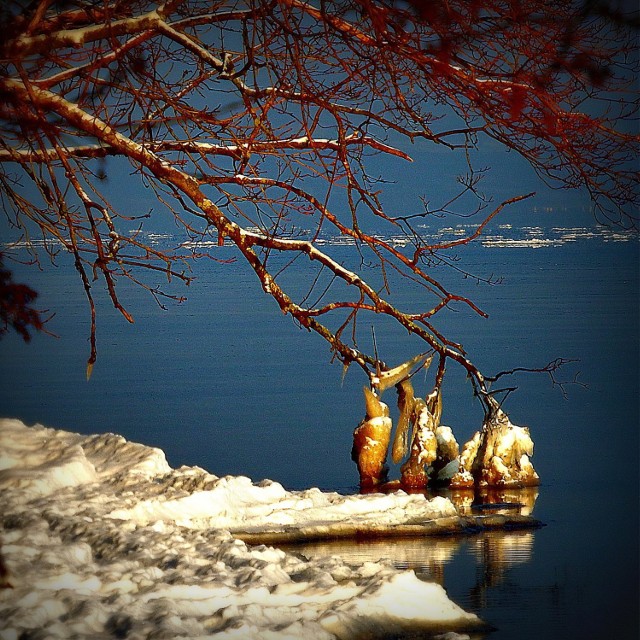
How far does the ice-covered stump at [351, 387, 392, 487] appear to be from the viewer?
25.8ft

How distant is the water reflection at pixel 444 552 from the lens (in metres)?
5.71

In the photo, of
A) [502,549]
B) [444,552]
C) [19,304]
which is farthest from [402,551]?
[19,304]

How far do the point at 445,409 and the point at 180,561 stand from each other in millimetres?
6150

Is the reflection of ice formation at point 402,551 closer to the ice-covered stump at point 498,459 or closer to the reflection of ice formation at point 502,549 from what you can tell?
the reflection of ice formation at point 502,549

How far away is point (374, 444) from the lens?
7.89 metres

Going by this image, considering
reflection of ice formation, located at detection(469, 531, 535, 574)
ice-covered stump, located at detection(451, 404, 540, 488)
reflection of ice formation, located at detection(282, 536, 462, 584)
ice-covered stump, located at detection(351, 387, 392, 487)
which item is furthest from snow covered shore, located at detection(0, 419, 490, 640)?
ice-covered stump, located at detection(451, 404, 540, 488)

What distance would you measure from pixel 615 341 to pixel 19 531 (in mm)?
12389

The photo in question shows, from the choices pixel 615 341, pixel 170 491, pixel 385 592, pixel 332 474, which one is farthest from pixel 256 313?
pixel 385 592

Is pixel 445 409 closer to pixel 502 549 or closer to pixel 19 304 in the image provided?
pixel 502 549

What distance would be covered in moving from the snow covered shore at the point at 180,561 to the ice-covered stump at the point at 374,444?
0.96 m

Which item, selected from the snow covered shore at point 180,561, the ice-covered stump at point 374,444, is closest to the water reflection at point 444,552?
the snow covered shore at point 180,561

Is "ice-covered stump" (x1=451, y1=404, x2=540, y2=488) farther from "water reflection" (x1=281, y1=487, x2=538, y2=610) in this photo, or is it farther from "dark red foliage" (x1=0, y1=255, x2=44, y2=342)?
"dark red foliage" (x1=0, y1=255, x2=44, y2=342)

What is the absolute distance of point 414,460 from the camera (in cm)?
778

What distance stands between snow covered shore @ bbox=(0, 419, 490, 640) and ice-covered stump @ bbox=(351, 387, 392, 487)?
3.15 ft
